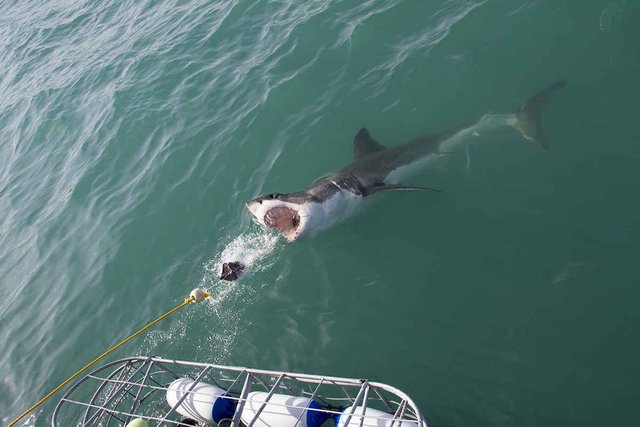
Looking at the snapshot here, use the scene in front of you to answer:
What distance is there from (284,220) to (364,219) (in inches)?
67.3

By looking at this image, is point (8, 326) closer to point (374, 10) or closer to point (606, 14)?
point (374, 10)

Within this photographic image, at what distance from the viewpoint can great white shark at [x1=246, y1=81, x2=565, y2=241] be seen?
9.21m

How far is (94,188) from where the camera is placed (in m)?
15.3

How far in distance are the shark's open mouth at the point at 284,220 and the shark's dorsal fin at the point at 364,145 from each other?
96.0 inches

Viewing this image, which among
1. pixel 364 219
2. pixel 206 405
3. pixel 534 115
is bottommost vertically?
pixel 364 219

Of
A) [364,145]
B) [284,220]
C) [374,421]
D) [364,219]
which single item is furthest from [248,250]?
[374,421]

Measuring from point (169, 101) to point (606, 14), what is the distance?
12837 millimetres

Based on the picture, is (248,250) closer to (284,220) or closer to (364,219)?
(284,220)

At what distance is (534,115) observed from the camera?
33.1 feet

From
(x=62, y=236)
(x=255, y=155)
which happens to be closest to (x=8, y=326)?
(x=62, y=236)

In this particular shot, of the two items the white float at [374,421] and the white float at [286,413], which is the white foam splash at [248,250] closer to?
the white float at [286,413]

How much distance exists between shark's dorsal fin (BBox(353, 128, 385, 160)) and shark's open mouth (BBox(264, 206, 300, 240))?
8.00ft

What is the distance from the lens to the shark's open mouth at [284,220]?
30.4 feet

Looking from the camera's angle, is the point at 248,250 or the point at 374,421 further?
the point at 248,250
